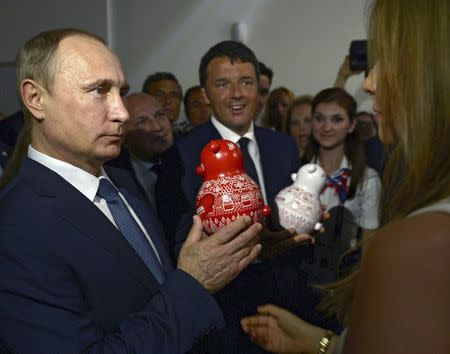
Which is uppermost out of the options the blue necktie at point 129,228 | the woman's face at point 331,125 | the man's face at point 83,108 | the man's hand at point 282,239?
the man's face at point 83,108

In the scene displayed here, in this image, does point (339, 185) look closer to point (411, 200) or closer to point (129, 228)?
point (129, 228)

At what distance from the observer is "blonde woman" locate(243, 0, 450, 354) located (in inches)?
23.7

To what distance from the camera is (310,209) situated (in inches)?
62.6

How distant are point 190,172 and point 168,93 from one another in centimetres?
178

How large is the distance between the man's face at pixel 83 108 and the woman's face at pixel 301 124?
2.08 metres

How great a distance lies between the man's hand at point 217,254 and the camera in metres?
A: 1.06

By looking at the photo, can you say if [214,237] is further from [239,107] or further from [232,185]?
[239,107]

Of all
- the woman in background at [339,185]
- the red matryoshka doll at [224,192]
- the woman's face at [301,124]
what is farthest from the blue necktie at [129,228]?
the woman's face at [301,124]

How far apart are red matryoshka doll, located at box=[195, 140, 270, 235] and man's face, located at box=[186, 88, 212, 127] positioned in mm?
2093

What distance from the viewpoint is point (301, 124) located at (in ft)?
10.4

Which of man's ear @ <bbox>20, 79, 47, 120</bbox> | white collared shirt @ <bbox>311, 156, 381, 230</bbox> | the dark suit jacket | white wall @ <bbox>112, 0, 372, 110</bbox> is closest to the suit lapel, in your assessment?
the dark suit jacket

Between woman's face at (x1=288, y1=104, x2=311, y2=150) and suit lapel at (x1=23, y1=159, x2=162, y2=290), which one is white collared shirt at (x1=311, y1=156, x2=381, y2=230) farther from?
suit lapel at (x1=23, y1=159, x2=162, y2=290)

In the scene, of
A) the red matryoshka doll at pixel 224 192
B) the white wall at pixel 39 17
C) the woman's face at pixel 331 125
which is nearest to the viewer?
the red matryoshka doll at pixel 224 192

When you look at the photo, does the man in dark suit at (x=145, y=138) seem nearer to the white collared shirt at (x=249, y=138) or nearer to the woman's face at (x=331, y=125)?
the white collared shirt at (x=249, y=138)
